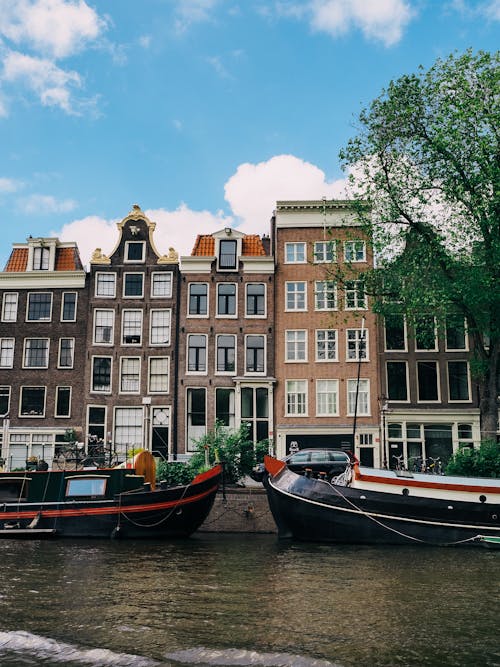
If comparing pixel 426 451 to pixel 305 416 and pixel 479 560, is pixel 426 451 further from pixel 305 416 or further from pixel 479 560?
pixel 479 560

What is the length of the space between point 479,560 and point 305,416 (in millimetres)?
18288

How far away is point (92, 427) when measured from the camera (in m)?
37.0

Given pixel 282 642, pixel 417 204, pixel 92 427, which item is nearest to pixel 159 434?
pixel 92 427

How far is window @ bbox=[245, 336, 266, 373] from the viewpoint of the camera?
37406mm

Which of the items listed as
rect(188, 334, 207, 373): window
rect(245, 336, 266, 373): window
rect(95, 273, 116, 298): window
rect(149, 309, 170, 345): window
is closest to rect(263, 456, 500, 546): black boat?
rect(245, 336, 266, 373): window

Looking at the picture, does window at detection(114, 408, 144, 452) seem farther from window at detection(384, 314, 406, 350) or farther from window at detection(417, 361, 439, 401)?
window at detection(417, 361, 439, 401)

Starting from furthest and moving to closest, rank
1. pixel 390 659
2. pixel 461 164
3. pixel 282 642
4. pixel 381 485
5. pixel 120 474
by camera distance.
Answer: pixel 461 164, pixel 120 474, pixel 381 485, pixel 282 642, pixel 390 659

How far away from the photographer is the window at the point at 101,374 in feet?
123

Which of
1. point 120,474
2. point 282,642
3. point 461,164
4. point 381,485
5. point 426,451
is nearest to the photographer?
point 282,642

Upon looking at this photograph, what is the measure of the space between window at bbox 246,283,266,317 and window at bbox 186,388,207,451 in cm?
526

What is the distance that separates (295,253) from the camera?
38875 mm

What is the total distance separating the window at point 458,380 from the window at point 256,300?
10.9 m

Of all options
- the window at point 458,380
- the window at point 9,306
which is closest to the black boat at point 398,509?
the window at point 458,380

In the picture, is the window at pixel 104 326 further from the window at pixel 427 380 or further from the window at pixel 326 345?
the window at pixel 427 380
